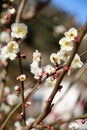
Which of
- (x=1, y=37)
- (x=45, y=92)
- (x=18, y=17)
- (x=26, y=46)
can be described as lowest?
(x=18, y=17)

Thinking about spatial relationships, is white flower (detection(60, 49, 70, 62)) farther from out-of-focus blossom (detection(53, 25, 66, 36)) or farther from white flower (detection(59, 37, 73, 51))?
out-of-focus blossom (detection(53, 25, 66, 36))

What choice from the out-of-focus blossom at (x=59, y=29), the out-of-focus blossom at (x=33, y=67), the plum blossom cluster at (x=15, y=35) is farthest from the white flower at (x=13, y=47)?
the out-of-focus blossom at (x=59, y=29)

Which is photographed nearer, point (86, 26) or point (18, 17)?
point (86, 26)

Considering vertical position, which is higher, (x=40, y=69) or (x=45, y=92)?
(x=45, y=92)

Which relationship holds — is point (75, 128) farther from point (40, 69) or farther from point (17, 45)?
point (17, 45)

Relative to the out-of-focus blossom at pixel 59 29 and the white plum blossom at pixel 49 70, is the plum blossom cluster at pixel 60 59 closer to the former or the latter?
the white plum blossom at pixel 49 70

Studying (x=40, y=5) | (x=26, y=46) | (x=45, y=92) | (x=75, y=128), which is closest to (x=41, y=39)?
(x=26, y=46)

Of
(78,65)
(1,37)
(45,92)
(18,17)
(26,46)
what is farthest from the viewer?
(26,46)

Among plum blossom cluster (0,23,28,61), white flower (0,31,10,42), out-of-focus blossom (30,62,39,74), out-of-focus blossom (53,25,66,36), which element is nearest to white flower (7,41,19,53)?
plum blossom cluster (0,23,28,61)
